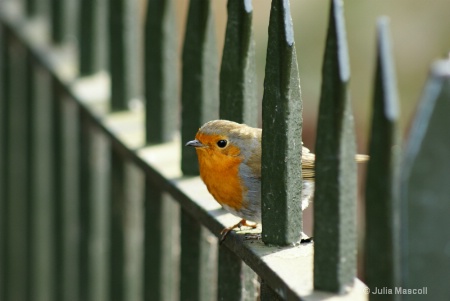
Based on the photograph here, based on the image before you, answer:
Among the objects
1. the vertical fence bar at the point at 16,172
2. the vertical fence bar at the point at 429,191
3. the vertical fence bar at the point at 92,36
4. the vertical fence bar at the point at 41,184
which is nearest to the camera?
the vertical fence bar at the point at 429,191

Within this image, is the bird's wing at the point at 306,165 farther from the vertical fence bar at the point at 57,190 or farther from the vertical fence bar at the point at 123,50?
the vertical fence bar at the point at 57,190

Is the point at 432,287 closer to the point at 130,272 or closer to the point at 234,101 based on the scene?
the point at 234,101

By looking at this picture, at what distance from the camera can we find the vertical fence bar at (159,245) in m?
2.79

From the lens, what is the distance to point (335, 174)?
1.65 metres

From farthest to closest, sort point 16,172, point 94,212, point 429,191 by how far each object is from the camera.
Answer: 1. point 16,172
2. point 94,212
3. point 429,191

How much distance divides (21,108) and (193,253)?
7.99 ft

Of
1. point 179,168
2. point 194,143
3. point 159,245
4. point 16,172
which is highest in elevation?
point 194,143

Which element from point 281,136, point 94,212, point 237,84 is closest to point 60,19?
point 94,212

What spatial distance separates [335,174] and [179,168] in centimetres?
117

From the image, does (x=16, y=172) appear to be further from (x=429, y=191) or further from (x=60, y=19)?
(x=429, y=191)

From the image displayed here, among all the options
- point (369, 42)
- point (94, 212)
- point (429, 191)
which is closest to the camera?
point (429, 191)

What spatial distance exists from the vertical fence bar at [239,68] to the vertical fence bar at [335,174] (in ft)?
1.85

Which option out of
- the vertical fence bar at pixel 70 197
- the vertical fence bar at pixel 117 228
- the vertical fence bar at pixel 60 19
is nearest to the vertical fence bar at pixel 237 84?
the vertical fence bar at pixel 117 228

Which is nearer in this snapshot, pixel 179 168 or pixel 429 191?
pixel 429 191
